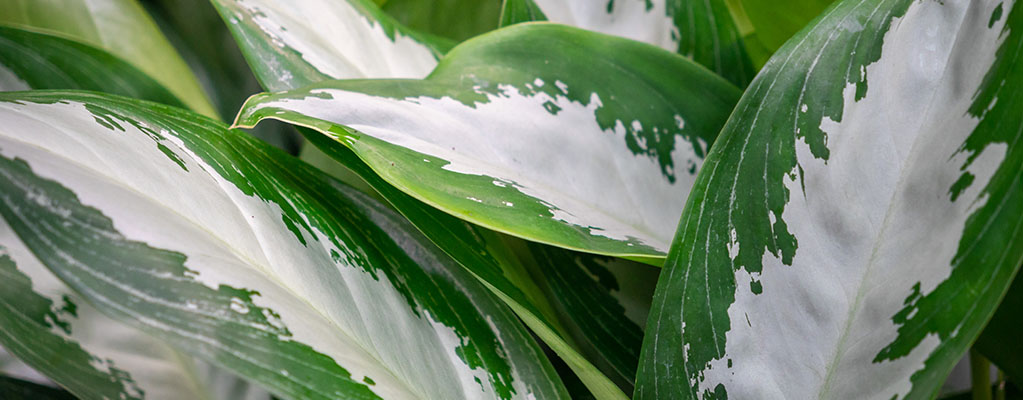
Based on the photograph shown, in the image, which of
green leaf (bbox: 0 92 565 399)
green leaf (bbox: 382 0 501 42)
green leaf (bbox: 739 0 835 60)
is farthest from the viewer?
green leaf (bbox: 382 0 501 42)

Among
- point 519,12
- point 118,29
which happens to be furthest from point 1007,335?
A: point 118,29

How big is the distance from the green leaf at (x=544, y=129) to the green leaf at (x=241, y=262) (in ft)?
0.12

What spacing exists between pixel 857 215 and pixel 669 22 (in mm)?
241

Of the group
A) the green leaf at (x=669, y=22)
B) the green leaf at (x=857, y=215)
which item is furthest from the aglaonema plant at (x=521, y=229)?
the green leaf at (x=669, y=22)

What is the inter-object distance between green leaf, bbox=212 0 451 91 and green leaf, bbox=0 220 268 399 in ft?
0.46

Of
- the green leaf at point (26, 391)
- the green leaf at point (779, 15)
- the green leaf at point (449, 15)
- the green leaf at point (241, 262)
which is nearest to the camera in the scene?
the green leaf at point (241, 262)

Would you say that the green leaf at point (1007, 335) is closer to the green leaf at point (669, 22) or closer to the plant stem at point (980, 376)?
the plant stem at point (980, 376)

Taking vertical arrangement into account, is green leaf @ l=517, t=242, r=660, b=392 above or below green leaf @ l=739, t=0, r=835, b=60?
below

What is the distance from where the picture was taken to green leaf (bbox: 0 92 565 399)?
18 cm

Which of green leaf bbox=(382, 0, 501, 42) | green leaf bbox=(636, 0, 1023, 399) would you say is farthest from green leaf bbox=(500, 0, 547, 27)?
green leaf bbox=(636, 0, 1023, 399)

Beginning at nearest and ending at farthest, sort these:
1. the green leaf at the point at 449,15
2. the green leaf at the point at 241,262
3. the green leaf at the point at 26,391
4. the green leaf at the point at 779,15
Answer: the green leaf at the point at 241,262 < the green leaf at the point at 26,391 < the green leaf at the point at 779,15 < the green leaf at the point at 449,15

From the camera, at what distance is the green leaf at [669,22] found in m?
0.41

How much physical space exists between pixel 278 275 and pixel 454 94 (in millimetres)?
126

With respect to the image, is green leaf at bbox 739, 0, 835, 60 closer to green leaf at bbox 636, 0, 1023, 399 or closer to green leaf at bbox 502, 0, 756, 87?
green leaf at bbox 502, 0, 756, 87
